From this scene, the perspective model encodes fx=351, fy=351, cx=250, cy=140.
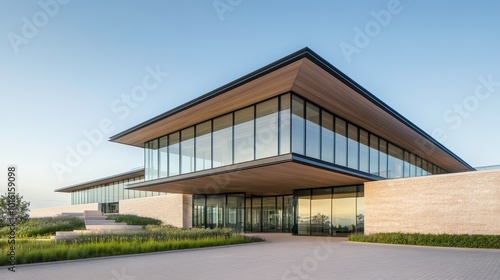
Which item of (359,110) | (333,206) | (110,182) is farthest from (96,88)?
(110,182)

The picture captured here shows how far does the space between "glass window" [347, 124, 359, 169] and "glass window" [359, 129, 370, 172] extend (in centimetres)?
55

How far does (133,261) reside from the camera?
12.6m

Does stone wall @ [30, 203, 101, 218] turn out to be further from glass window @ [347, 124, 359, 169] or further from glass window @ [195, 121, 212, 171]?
glass window @ [347, 124, 359, 169]

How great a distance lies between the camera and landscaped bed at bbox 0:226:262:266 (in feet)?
40.6

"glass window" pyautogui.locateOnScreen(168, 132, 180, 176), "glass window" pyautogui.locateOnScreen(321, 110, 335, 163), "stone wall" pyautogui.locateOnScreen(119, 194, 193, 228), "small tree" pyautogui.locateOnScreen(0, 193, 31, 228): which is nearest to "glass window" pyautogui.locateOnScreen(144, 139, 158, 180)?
"glass window" pyautogui.locateOnScreen(168, 132, 180, 176)

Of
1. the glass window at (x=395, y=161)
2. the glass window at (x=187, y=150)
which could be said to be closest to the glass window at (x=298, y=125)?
the glass window at (x=187, y=150)

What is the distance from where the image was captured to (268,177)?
2097 cm

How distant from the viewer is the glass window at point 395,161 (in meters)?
26.2

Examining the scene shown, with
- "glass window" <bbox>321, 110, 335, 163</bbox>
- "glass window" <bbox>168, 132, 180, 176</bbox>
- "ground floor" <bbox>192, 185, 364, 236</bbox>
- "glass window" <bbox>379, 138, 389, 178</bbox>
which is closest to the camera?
"glass window" <bbox>321, 110, 335, 163</bbox>

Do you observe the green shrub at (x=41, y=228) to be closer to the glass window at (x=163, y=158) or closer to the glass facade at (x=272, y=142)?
the glass facade at (x=272, y=142)

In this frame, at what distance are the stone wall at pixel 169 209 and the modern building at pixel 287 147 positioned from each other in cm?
13

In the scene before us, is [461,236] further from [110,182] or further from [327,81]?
[110,182]

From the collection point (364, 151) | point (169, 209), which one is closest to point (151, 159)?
point (169, 209)

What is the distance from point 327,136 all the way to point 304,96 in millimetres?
3215
